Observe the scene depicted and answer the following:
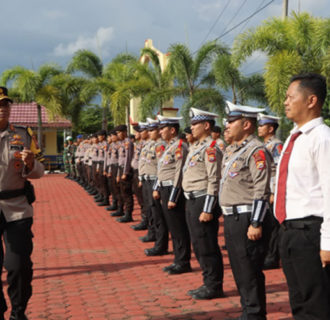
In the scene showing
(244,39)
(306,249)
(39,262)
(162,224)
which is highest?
(244,39)

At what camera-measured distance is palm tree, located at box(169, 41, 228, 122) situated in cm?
1892

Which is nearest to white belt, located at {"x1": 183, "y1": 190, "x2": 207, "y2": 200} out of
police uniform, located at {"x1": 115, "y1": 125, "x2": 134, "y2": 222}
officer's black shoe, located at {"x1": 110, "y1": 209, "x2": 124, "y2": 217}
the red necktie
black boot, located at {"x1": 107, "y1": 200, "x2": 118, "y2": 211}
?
the red necktie

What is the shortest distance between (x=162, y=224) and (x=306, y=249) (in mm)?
4560

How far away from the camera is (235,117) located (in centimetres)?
414

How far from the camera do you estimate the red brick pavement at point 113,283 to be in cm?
461

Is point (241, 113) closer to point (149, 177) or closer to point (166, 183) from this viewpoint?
point (166, 183)

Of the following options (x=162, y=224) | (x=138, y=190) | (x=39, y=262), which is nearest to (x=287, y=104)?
(x=162, y=224)

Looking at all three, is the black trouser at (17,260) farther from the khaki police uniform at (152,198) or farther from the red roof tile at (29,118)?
the red roof tile at (29,118)

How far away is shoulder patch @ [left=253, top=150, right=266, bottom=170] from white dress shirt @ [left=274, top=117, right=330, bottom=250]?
101cm

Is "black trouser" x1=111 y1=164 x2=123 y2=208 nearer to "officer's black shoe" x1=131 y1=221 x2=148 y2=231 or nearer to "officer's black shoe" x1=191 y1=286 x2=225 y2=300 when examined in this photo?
"officer's black shoe" x1=131 y1=221 x2=148 y2=231

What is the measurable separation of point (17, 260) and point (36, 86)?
23.8m

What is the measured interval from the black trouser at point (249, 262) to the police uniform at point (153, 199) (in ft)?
10.9

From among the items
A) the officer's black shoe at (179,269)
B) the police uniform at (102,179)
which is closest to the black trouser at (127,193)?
the police uniform at (102,179)

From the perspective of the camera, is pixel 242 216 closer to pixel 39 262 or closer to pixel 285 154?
pixel 285 154
